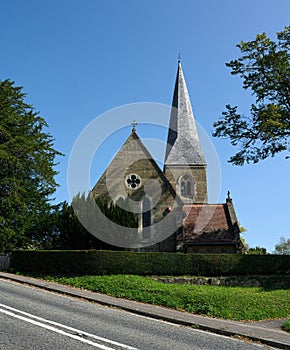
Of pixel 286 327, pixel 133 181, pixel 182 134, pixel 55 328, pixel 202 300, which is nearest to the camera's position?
pixel 55 328

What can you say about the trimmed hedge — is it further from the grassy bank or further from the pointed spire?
the pointed spire

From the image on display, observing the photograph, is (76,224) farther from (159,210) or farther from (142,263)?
(159,210)

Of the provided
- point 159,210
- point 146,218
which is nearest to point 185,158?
point 159,210

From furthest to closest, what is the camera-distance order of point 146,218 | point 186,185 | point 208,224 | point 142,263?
point 186,185 < point 208,224 < point 146,218 < point 142,263

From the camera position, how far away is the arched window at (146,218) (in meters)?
31.6

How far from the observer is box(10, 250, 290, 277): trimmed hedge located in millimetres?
21438

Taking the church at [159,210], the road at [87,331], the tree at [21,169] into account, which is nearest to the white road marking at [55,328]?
the road at [87,331]

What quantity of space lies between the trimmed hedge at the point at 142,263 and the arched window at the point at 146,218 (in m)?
8.14

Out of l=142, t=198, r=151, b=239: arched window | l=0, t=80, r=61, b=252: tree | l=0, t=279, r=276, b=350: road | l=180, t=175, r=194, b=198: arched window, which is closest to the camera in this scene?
l=0, t=279, r=276, b=350: road

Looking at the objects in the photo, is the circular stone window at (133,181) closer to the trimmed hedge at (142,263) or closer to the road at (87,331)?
the trimmed hedge at (142,263)

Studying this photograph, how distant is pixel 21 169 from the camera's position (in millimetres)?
26797

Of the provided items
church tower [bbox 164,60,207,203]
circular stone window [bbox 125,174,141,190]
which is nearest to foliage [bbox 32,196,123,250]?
circular stone window [bbox 125,174,141,190]

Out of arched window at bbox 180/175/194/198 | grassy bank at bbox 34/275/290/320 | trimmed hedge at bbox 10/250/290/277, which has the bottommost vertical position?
grassy bank at bbox 34/275/290/320

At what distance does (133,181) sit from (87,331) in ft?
82.3
